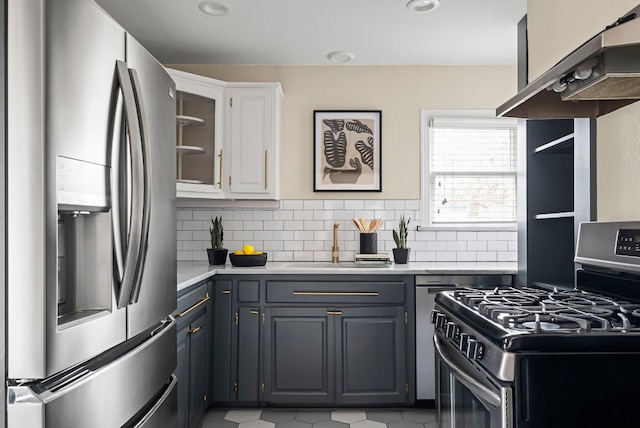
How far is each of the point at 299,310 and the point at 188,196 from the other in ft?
3.40

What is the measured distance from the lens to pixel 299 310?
3.23m

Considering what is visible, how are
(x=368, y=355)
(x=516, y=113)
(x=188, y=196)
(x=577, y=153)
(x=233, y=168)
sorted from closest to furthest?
1. (x=516, y=113)
2. (x=577, y=153)
3. (x=368, y=355)
4. (x=188, y=196)
5. (x=233, y=168)

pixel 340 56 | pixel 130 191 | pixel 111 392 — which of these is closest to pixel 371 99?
pixel 340 56

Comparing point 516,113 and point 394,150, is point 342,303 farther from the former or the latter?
point 516,113

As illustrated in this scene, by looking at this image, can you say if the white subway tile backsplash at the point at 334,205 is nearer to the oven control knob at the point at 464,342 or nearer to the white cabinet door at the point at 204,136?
the white cabinet door at the point at 204,136

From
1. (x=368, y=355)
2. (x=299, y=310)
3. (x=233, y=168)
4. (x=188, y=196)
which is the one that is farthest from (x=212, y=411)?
(x=233, y=168)

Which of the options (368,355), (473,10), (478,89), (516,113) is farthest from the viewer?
(478,89)

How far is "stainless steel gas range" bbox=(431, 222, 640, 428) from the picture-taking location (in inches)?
49.6

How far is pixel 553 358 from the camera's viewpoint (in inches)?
49.4

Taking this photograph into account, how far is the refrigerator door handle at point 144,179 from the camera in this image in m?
1.49

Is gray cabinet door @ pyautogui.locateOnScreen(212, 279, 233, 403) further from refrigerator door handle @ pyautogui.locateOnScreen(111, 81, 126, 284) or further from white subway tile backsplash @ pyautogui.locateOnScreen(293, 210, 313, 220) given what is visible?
refrigerator door handle @ pyautogui.locateOnScreen(111, 81, 126, 284)

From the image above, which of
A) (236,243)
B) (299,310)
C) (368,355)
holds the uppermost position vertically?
(236,243)

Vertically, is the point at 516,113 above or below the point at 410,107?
below

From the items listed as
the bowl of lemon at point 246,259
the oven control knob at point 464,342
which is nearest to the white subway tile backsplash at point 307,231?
the bowl of lemon at point 246,259
